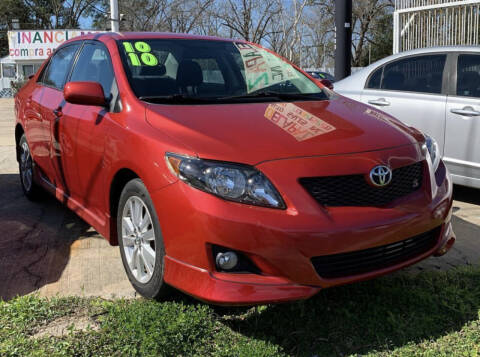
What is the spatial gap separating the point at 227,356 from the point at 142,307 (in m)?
0.60

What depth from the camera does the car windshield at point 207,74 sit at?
3424 mm

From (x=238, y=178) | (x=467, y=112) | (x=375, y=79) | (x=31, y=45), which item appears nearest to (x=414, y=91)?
(x=375, y=79)

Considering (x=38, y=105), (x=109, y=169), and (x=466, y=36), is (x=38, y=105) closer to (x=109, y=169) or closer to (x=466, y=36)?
(x=109, y=169)

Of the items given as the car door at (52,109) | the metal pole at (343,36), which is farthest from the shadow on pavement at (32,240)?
the metal pole at (343,36)

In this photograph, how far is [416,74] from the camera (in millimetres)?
5492

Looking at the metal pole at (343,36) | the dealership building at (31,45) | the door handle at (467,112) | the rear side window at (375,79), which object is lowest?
the door handle at (467,112)

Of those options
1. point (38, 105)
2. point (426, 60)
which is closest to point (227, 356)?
point (38, 105)

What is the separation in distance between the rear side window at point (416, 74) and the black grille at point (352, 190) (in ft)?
9.30

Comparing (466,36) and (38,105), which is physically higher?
(466,36)

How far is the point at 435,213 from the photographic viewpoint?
285 cm

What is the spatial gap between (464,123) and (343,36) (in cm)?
394

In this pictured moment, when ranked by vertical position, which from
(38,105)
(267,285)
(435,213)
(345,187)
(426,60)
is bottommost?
(267,285)

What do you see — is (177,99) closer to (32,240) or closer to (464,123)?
(32,240)

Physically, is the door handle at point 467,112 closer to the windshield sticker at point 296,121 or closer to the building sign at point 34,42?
the windshield sticker at point 296,121
